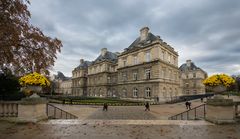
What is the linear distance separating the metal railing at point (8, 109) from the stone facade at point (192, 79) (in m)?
70.7

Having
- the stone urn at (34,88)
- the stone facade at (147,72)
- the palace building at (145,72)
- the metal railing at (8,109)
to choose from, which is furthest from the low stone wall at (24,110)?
the stone facade at (147,72)

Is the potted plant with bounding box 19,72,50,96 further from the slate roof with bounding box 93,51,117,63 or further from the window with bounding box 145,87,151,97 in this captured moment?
the slate roof with bounding box 93,51,117,63

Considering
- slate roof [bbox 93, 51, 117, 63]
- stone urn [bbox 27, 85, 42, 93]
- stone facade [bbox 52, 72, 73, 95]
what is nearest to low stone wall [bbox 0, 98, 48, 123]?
stone urn [bbox 27, 85, 42, 93]

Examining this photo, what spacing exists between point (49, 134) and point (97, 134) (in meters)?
1.91

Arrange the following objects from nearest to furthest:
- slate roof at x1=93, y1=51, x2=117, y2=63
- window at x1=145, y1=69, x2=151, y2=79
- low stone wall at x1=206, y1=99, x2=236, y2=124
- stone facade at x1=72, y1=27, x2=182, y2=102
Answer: low stone wall at x1=206, y1=99, x2=236, y2=124
stone facade at x1=72, y1=27, x2=182, y2=102
window at x1=145, y1=69, x2=151, y2=79
slate roof at x1=93, y1=51, x2=117, y2=63

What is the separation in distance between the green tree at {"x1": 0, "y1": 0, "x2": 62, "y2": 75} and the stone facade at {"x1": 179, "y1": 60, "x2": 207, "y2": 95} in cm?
6820

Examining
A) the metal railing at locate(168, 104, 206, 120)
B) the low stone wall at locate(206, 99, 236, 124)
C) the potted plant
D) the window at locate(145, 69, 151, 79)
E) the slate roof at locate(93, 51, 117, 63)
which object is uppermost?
the slate roof at locate(93, 51, 117, 63)

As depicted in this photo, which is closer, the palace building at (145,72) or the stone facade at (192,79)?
the palace building at (145,72)

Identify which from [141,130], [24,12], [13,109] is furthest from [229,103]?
[24,12]

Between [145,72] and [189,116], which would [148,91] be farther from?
[189,116]

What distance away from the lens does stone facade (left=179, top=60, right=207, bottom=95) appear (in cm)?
7131

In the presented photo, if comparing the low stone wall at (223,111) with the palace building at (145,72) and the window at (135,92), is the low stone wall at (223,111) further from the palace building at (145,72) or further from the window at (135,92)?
the window at (135,92)

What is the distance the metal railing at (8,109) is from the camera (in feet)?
32.6

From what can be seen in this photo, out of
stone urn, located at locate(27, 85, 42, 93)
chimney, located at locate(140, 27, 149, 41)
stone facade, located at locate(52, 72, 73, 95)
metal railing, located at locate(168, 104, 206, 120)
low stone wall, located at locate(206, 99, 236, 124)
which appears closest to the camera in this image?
low stone wall, located at locate(206, 99, 236, 124)
